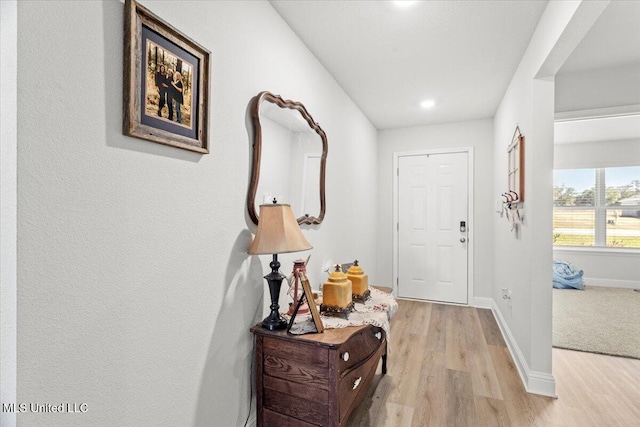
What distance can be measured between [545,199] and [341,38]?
1816mm

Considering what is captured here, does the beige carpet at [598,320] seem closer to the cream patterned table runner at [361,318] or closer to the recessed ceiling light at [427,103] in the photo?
the cream patterned table runner at [361,318]

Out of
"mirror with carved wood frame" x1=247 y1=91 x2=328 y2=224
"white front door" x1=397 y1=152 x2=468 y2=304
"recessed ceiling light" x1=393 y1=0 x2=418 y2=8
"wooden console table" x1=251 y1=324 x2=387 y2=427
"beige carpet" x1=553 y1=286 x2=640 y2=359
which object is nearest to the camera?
"wooden console table" x1=251 y1=324 x2=387 y2=427

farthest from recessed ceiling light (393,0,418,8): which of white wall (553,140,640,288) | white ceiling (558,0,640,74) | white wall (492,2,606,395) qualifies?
white wall (553,140,640,288)

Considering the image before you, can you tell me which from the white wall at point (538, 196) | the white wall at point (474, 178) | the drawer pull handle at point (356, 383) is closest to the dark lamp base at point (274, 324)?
the drawer pull handle at point (356, 383)

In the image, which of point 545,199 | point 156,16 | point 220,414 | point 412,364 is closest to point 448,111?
point 545,199

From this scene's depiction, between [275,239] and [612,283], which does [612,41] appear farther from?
[612,283]

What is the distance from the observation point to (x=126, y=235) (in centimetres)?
105

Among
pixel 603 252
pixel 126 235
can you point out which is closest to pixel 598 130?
pixel 603 252

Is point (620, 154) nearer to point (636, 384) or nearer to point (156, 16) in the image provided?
point (636, 384)

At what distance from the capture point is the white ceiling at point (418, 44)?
195 centimetres

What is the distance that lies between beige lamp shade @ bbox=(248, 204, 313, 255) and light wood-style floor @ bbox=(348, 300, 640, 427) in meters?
1.21

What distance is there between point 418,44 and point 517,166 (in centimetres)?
124

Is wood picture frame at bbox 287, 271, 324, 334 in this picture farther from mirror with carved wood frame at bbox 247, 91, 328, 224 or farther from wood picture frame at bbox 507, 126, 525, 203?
wood picture frame at bbox 507, 126, 525, 203

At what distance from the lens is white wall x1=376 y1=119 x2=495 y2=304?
4113 mm
